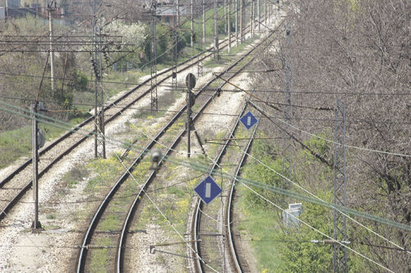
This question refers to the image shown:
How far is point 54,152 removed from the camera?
98.3ft

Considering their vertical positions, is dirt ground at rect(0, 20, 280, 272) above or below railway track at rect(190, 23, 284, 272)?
above

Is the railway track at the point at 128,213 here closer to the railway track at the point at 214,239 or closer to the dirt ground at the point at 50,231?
the dirt ground at the point at 50,231

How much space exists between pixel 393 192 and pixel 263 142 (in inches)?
479

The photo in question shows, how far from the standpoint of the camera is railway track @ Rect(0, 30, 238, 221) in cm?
2367

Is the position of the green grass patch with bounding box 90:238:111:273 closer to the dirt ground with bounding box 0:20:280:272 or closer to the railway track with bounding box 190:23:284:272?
the dirt ground with bounding box 0:20:280:272

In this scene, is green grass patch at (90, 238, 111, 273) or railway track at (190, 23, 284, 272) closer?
green grass patch at (90, 238, 111, 273)

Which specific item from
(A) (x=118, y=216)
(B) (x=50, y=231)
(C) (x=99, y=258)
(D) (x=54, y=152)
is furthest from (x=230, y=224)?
(D) (x=54, y=152)

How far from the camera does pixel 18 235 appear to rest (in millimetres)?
20141

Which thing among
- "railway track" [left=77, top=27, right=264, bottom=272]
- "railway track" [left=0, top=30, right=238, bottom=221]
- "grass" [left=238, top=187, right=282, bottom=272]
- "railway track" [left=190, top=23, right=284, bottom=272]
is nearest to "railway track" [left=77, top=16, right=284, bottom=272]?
"railway track" [left=77, top=27, right=264, bottom=272]

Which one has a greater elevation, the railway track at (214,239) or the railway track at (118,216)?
→ the railway track at (118,216)

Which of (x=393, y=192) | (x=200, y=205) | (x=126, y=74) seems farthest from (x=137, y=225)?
(x=126, y=74)

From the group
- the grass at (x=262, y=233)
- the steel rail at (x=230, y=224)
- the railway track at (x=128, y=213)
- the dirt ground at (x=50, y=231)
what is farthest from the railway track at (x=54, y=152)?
the grass at (x=262, y=233)

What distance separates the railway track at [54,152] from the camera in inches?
932

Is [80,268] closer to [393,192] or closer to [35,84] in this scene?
[393,192]
